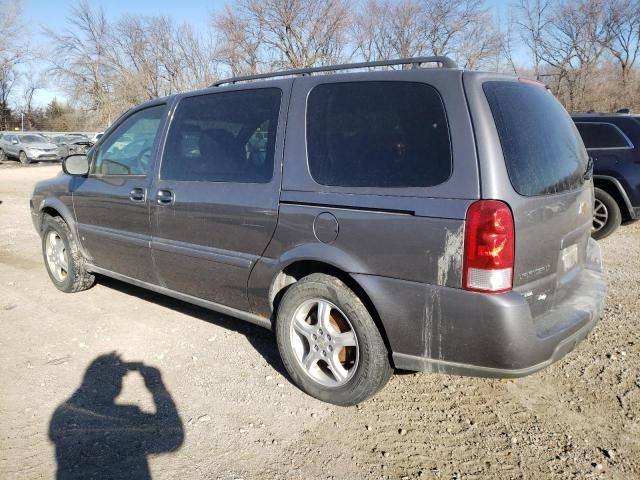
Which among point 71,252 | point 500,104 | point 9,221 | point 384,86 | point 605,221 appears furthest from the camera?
point 9,221

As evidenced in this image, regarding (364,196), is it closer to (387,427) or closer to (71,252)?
(387,427)

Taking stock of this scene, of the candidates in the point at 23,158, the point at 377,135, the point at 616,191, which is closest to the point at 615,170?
the point at 616,191

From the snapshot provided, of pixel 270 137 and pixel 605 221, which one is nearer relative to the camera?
pixel 270 137

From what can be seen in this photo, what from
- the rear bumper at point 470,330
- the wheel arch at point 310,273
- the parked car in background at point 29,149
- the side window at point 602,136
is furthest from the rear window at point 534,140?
the parked car in background at point 29,149

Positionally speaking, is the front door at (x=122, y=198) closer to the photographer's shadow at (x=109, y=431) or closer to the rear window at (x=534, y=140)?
the photographer's shadow at (x=109, y=431)

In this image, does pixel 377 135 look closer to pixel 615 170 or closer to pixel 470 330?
pixel 470 330

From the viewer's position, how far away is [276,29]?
2805 cm

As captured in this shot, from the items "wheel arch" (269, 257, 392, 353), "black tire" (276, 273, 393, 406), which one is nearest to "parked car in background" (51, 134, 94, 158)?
"wheel arch" (269, 257, 392, 353)

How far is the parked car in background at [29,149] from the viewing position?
2588 cm

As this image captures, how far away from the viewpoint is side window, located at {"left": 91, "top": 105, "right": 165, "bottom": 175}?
4.00 metres

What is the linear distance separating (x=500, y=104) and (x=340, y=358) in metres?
1.66

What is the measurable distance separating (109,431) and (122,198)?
1915 mm

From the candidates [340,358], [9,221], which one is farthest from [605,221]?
[9,221]

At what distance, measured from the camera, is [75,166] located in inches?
173
